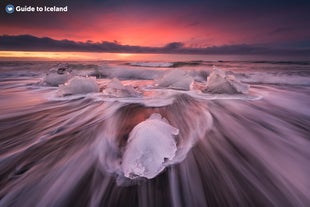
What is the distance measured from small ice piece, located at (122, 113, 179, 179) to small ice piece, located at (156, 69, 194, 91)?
13.5ft

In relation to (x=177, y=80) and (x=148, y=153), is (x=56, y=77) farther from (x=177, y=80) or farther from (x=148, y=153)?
(x=148, y=153)

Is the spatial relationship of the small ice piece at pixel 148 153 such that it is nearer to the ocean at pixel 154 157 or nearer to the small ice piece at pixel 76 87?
the ocean at pixel 154 157

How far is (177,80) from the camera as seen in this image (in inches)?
240

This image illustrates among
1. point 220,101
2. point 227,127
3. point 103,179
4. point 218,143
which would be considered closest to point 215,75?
point 220,101

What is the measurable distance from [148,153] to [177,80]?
4.67 m

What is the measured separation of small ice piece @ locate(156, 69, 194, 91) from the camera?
19.6 feet

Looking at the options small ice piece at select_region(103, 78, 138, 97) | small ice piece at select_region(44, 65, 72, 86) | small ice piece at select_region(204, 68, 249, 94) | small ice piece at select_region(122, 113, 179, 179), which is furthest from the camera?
small ice piece at select_region(44, 65, 72, 86)

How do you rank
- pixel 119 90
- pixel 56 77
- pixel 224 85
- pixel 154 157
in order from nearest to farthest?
pixel 154 157, pixel 119 90, pixel 224 85, pixel 56 77

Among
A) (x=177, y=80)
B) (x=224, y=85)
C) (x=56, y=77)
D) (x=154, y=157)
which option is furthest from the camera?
(x=56, y=77)

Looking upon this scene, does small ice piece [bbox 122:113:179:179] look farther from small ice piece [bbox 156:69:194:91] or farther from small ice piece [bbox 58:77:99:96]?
small ice piece [bbox 156:69:194:91]

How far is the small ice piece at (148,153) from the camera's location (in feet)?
5.01

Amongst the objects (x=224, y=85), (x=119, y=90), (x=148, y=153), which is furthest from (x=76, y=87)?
(x=148, y=153)

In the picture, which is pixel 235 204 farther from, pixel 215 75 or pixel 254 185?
pixel 215 75

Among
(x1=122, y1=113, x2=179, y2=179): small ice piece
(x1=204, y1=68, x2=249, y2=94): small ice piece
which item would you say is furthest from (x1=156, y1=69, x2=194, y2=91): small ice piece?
(x1=122, y1=113, x2=179, y2=179): small ice piece
